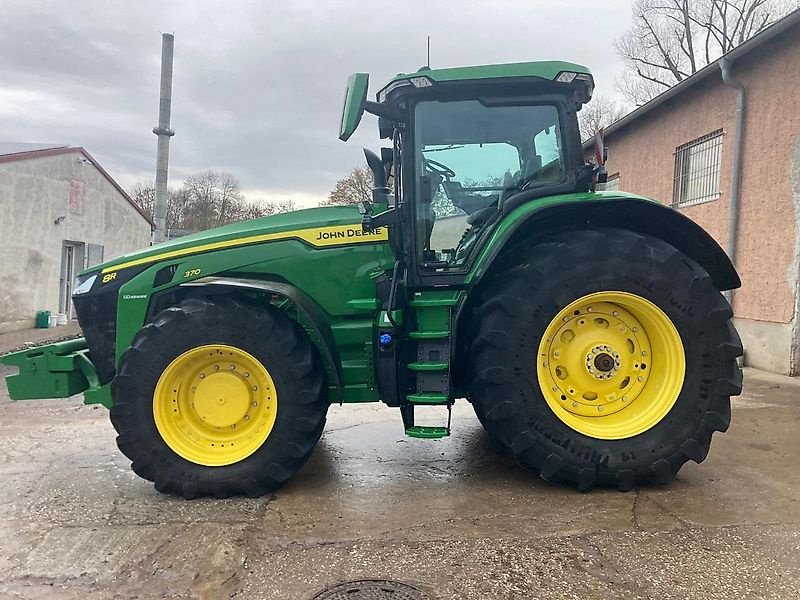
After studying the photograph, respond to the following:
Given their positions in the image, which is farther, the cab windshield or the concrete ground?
the cab windshield

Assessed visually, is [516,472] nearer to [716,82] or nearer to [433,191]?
[433,191]

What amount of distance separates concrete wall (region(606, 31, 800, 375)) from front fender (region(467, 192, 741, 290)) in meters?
4.54

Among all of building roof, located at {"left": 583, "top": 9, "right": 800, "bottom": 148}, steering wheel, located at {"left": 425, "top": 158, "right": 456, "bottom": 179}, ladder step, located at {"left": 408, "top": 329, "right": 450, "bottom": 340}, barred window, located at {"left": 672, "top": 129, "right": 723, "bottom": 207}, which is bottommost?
ladder step, located at {"left": 408, "top": 329, "right": 450, "bottom": 340}

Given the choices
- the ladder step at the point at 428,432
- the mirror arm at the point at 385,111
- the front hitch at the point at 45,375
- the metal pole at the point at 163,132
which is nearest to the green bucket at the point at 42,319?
the metal pole at the point at 163,132

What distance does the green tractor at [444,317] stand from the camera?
3.73 meters

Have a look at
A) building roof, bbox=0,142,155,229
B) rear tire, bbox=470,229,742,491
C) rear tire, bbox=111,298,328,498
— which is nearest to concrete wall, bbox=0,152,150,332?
building roof, bbox=0,142,155,229

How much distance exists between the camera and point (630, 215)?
13.0ft

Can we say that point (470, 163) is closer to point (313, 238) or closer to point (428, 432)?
point (313, 238)

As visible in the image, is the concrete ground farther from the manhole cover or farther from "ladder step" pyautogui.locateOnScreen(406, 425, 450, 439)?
"ladder step" pyautogui.locateOnScreen(406, 425, 450, 439)

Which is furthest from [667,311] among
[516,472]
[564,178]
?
[516,472]

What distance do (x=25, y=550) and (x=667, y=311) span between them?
12.1 ft

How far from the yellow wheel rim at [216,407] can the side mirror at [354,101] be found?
1.50 m

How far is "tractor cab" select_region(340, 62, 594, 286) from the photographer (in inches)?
154

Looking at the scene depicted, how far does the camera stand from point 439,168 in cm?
405
